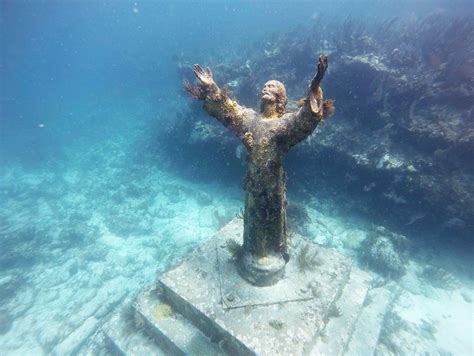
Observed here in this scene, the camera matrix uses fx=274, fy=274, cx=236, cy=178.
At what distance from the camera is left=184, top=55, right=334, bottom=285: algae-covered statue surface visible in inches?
138

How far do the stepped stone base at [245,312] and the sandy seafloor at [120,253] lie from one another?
74.7 inches

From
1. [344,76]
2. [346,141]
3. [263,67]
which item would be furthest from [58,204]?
[344,76]

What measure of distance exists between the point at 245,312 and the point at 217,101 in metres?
3.46

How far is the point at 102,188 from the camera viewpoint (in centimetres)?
1512

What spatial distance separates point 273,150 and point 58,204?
48.1 ft

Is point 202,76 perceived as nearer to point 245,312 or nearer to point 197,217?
point 245,312

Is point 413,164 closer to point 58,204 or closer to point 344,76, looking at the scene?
point 344,76

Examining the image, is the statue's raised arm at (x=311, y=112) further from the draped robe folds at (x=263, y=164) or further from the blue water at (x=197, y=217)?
the blue water at (x=197, y=217)

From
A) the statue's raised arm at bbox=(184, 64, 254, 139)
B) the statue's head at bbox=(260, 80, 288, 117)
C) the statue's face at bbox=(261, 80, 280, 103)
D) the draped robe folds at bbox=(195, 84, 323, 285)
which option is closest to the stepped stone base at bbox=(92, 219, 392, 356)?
the draped robe folds at bbox=(195, 84, 323, 285)

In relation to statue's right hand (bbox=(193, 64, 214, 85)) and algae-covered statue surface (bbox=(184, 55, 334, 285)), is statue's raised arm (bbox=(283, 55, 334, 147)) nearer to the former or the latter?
algae-covered statue surface (bbox=(184, 55, 334, 285))

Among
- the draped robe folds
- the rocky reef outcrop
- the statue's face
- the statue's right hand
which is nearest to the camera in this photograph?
the draped robe folds

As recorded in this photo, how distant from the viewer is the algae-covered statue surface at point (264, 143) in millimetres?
3512

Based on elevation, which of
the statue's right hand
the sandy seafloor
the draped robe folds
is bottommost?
the sandy seafloor

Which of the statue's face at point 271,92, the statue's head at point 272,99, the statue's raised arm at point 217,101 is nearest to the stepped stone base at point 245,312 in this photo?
the statue's raised arm at point 217,101
